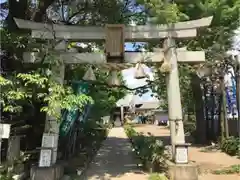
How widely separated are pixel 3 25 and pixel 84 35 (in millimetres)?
2954

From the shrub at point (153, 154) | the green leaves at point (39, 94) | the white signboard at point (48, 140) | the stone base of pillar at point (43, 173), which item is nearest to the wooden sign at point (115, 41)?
the green leaves at point (39, 94)

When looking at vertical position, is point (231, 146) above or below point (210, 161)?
above

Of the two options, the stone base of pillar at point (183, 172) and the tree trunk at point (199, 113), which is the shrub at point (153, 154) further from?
the tree trunk at point (199, 113)

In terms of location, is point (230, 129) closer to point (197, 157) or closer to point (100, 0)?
point (197, 157)

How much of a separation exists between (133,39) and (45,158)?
4168mm

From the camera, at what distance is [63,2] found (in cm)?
1238

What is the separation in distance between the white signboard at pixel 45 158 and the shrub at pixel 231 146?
838cm

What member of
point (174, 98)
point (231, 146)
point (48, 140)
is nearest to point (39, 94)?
point (48, 140)

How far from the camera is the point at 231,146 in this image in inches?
584

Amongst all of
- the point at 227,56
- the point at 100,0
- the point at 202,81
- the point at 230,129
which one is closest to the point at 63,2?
the point at 100,0

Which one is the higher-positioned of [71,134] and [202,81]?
[202,81]

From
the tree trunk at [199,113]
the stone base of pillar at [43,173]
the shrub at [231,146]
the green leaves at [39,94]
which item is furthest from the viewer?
the tree trunk at [199,113]

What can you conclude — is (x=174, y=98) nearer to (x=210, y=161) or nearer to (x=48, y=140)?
(x=48, y=140)

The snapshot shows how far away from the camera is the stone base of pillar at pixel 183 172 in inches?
359
